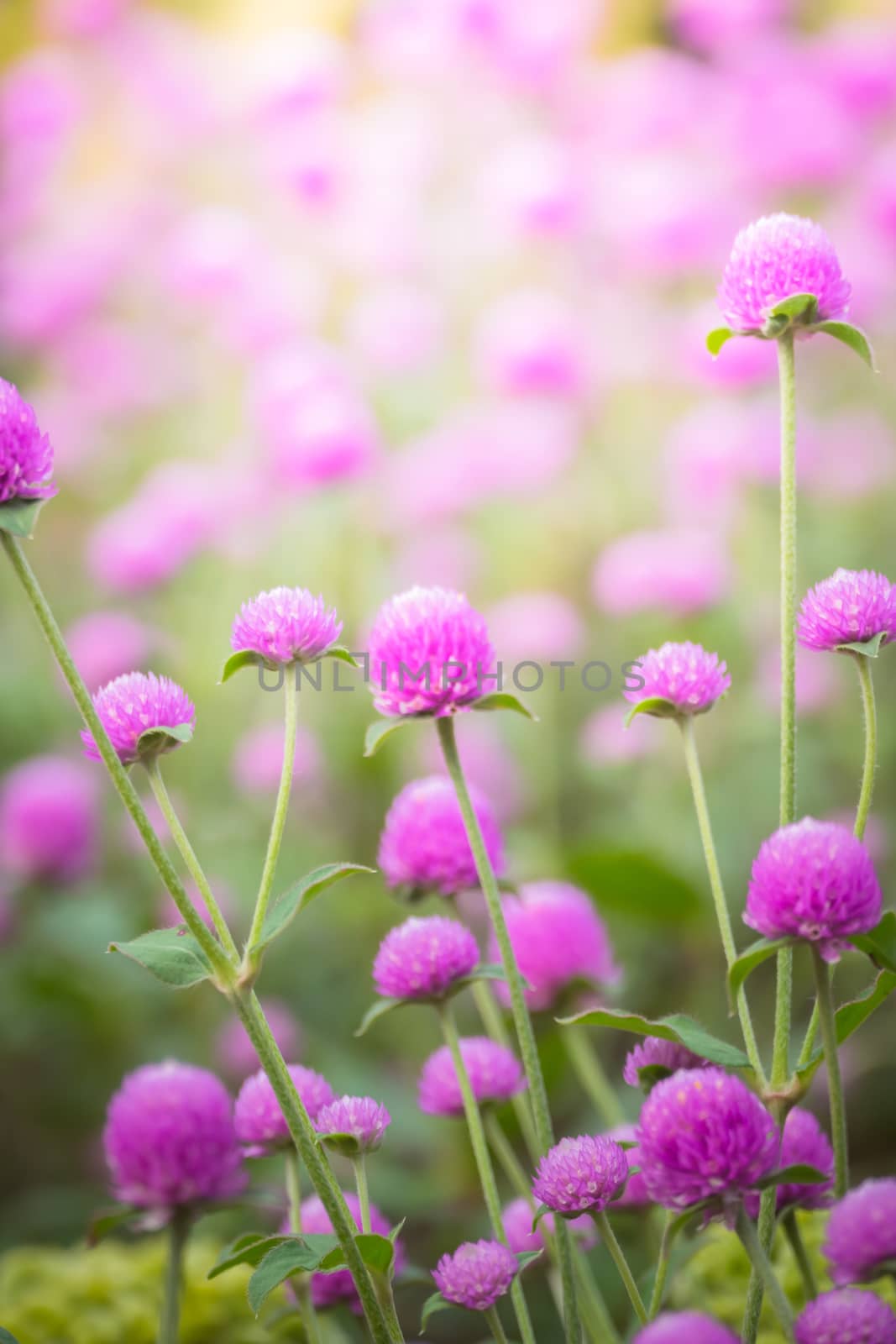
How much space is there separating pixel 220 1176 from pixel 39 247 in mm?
1802

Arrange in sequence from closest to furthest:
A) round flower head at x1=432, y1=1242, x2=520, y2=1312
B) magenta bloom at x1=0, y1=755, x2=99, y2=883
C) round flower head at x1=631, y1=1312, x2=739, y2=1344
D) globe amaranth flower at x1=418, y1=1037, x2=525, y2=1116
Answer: round flower head at x1=631, y1=1312, x2=739, y2=1344, round flower head at x1=432, y1=1242, x2=520, y2=1312, globe amaranth flower at x1=418, y1=1037, x2=525, y2=1116, magenta bloom at x1=0, y1=755, x2=99, y2=883

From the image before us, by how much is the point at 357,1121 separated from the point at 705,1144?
6.1 inches

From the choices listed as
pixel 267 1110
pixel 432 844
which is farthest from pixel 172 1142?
pixel 432 844

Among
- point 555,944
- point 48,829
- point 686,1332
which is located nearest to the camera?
point 686,1332

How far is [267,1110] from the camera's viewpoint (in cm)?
56

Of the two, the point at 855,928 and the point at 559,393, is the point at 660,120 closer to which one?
the point at 559,393

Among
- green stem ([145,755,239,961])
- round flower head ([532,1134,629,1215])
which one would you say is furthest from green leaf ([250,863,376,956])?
round flower head ([532,1134,629,1215])

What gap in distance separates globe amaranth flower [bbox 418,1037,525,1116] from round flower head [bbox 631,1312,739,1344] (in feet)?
0.73

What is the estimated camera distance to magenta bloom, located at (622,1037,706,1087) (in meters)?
0.53

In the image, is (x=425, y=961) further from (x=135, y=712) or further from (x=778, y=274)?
(x=778, y=274)

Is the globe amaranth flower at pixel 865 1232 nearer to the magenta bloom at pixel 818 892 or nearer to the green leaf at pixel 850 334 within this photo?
the magenta bloom at pixel 818 892

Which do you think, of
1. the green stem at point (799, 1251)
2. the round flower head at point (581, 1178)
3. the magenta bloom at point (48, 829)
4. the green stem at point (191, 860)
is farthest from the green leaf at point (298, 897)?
the magenta bloom at point (48, 829)

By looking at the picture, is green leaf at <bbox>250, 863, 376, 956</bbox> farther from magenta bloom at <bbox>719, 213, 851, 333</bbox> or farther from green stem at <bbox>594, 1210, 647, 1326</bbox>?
magenta bloom at <bbox>719, 213, 851, 333</bbox>

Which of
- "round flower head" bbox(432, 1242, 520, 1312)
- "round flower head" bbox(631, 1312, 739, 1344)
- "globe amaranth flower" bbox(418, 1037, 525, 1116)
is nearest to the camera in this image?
"round flower head" bbox(631, 1312, 739, 1344)
